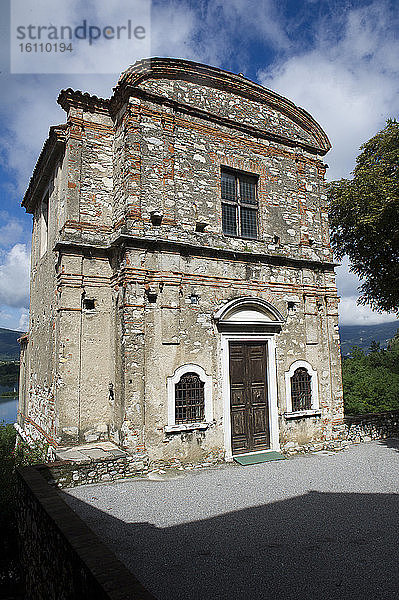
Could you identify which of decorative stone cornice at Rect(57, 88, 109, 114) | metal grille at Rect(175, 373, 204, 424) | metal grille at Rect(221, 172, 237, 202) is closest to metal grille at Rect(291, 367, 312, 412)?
metal grille at Rect(175, 373, 204, 424)

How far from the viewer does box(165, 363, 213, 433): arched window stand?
9.22 m

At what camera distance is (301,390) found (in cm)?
1125

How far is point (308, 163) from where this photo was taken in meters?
12.8

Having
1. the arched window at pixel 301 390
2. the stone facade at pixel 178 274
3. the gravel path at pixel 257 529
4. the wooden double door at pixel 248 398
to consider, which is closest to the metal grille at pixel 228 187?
the stone facade at pixel 178 274

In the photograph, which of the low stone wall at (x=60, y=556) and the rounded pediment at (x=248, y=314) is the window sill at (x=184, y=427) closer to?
the rounded pediment at (x=248, y=314)

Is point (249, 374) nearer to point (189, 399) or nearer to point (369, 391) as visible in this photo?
point (189, 399)

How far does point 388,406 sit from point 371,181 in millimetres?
9308

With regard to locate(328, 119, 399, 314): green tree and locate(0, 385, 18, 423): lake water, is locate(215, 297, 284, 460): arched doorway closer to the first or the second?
locate(328, 119, 399, 314): green tree

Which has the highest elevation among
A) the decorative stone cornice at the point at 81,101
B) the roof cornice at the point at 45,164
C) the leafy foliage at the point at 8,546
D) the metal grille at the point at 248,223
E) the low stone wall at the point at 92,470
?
the decorative stone cornice at the point at 81,101

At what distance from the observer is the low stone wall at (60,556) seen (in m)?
3.65

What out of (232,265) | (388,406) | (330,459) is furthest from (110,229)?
(388,406)

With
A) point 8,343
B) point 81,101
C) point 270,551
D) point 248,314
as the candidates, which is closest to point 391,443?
point 248,314

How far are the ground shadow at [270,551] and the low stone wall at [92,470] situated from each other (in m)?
0.72

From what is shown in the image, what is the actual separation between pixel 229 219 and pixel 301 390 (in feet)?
17.0
